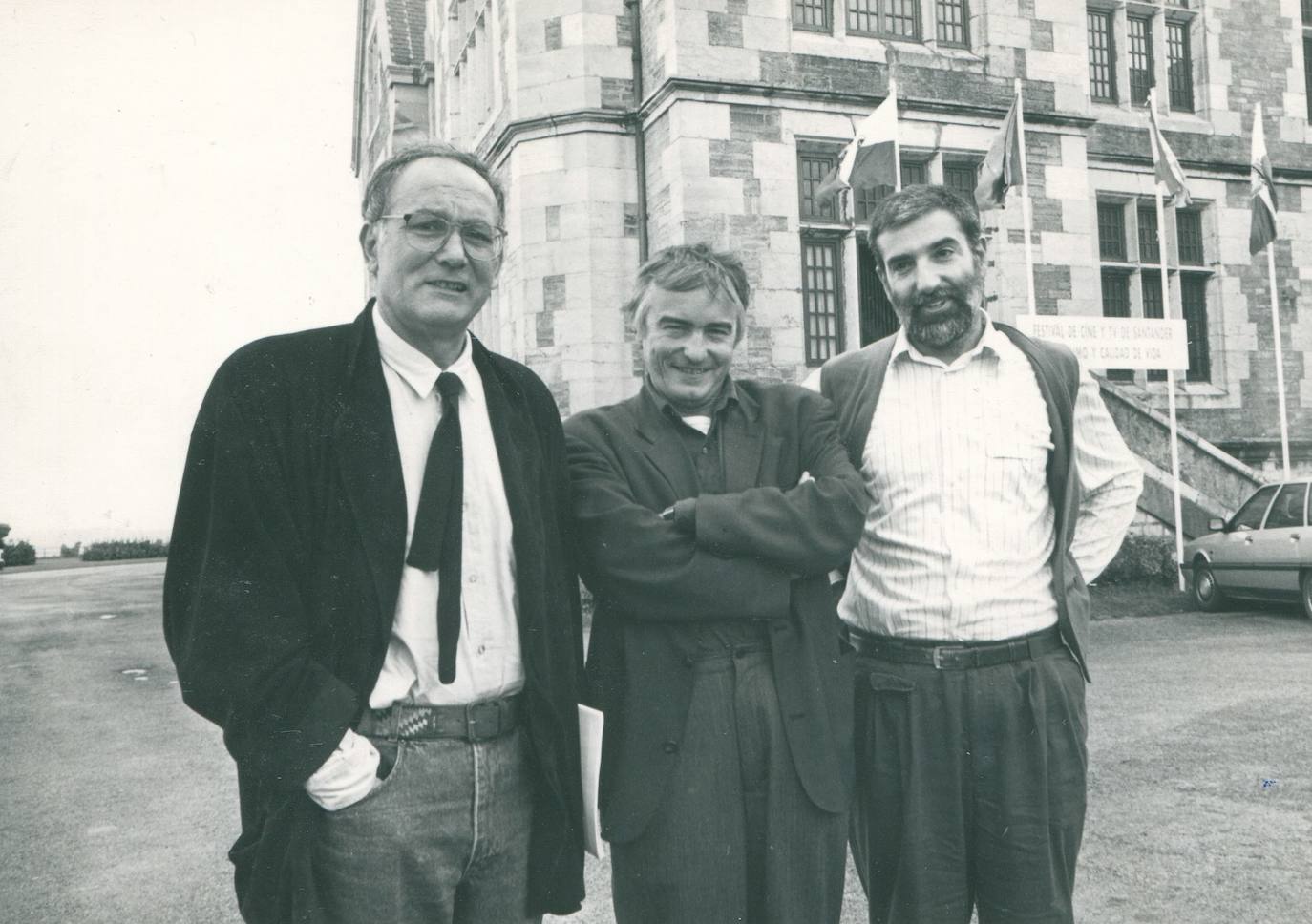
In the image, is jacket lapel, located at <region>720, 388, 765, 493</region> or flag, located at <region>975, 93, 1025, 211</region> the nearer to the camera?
jacket lapel, located at <region>720, 388, 765, 493</region>

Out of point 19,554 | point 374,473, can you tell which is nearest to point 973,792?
point 374,473

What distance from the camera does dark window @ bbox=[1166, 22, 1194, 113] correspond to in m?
17.3

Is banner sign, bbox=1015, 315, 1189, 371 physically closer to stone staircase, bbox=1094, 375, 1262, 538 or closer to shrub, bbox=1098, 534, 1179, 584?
stone staircase, bbox=1094, 375, 1262, 538

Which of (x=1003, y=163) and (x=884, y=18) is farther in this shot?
(x=884, y=18)

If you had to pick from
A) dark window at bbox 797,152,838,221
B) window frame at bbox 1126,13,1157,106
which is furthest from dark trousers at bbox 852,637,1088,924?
window frame at bbox 1126,13,1157,106

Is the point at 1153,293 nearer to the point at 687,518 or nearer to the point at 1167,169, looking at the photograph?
the point at 1167,169

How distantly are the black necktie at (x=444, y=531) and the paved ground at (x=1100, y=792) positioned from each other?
7.47 ft

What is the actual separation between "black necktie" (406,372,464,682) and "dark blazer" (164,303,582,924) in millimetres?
47

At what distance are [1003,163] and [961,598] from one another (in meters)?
11.0

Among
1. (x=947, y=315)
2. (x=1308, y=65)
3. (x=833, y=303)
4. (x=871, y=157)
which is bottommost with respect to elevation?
(x=947, y=315)

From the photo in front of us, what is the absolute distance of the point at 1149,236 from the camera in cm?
1683

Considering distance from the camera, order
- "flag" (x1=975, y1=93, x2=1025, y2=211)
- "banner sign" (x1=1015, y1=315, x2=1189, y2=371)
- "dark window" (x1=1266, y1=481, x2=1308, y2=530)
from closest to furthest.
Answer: "dark window" (x1=1266, y1=481, x2=1308, y2=530), "flag" (x1=975, y1=93, x2=1025, y2=211), "banner sign" (x1=1015, y1=315, x2=1189, y2=371)

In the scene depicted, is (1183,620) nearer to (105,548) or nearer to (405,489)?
(405,489)

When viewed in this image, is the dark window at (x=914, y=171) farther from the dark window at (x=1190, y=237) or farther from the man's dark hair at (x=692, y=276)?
the man's dark hair at (x=692, y=276)
